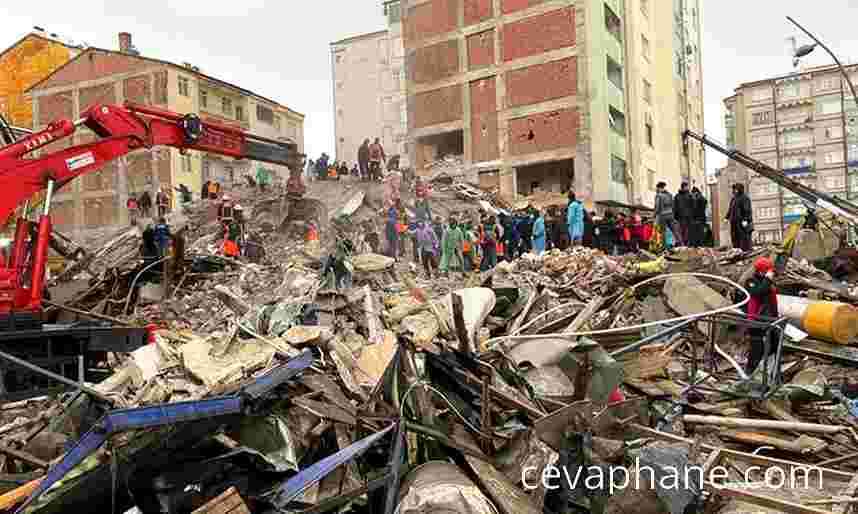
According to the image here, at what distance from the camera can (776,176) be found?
1327cm

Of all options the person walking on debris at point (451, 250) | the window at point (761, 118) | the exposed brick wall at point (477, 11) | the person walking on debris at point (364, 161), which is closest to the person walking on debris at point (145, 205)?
the person walking on debris at point (364, 161)

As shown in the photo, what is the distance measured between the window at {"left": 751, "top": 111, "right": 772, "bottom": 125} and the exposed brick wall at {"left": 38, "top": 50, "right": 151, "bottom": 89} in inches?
2316

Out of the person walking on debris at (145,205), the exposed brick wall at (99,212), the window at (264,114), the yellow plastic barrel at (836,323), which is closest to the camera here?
the yellow plastic barrel at (836,323)

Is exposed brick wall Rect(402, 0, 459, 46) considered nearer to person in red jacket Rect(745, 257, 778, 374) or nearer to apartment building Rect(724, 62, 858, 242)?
person in red jacket Rect(745, 257, 778, 374)

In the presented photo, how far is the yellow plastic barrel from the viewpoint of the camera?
738cm

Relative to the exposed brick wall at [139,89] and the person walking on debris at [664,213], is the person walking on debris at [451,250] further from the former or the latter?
the exposed brick wall at [139,89]

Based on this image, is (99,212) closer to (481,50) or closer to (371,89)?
(371,89)

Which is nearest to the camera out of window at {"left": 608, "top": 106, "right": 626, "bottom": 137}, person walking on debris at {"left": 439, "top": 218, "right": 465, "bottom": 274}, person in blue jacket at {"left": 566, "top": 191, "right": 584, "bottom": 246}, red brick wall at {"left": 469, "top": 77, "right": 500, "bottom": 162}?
person in blue jacket at {"left": 566, "top": 191, "right": 584, "bottom": 246}

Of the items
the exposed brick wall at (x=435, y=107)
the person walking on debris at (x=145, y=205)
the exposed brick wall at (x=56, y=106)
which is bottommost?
the person walking on debris at (x=145, y=205)

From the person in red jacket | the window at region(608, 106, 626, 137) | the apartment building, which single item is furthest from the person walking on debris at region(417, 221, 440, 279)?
the apartment building

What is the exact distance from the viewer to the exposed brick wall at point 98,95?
36.7 metres

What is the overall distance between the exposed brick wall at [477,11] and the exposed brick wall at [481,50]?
746 mm

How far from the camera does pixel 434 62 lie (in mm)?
34469

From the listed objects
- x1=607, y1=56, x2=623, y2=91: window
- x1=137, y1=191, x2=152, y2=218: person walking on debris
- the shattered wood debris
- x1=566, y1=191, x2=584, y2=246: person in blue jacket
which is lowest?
the shattered wood debris
